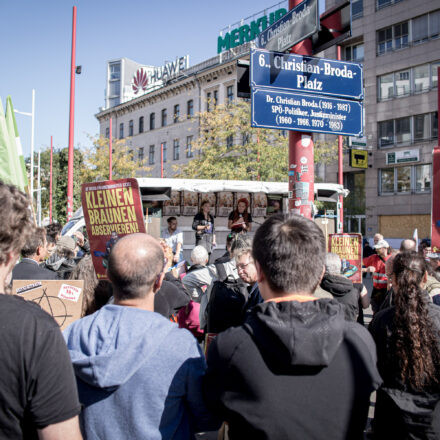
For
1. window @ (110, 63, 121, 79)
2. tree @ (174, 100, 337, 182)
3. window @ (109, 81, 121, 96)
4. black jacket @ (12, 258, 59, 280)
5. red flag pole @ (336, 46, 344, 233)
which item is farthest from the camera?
window @ (109, 81, 121, 96)

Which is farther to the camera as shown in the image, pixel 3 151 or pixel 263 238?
pixel 3 151

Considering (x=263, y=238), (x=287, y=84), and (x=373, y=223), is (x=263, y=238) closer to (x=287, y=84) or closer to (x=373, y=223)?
(x=287, y=84)

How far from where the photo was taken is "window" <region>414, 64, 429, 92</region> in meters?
30.3

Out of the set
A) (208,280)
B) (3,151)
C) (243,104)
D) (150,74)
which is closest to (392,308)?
(208,280)

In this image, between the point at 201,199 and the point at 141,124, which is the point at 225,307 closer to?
the point at 201,199

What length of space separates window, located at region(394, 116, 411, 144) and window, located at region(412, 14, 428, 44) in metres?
5.24

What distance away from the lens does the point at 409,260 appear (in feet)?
9.50

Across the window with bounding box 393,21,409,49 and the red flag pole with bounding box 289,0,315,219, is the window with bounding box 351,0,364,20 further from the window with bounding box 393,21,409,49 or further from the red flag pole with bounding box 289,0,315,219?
the red flag pole with bounding box 289,0,315,219

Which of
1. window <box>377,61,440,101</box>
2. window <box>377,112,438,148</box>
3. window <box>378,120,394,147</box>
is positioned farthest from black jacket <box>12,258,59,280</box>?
window <box>378,120,394,147</box>

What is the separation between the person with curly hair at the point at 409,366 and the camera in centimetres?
249

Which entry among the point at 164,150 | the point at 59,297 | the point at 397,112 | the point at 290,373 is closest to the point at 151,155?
the point at 164,150

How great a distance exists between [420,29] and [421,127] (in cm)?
659

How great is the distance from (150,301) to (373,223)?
1296 inches

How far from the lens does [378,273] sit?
25.4 ft
